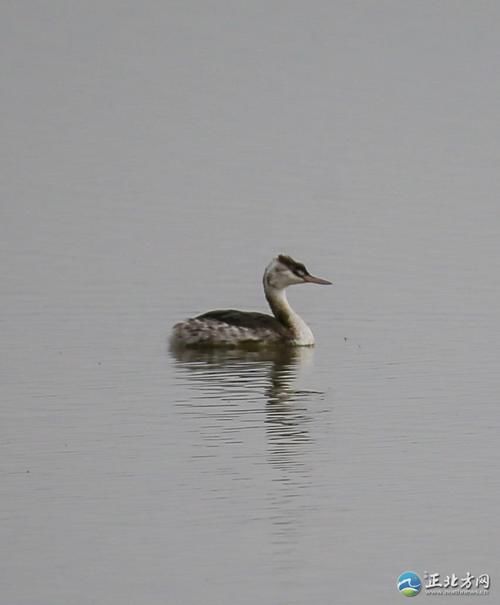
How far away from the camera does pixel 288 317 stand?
19797 mm

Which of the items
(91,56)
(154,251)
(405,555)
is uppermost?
(91,56)

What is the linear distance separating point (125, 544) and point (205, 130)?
3109 cm

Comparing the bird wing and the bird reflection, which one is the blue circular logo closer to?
the bird reflection

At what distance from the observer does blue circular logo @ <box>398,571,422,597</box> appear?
1156 centimetres

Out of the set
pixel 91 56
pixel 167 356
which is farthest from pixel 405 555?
pixel 91 56

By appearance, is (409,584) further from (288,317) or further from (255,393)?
(288,317)

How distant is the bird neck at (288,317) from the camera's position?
1939cm

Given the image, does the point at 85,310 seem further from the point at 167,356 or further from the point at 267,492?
the point at 267,492

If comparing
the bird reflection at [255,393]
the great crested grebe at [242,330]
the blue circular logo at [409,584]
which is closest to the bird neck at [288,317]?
the great crested grebe at [242,330]

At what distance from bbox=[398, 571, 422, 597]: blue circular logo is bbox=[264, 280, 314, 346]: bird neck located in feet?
25.2

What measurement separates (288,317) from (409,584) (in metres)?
8.27

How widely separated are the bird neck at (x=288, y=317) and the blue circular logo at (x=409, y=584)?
303 inches

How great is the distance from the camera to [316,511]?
1281cm

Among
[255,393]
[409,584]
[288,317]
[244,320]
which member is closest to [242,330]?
[244,320]
